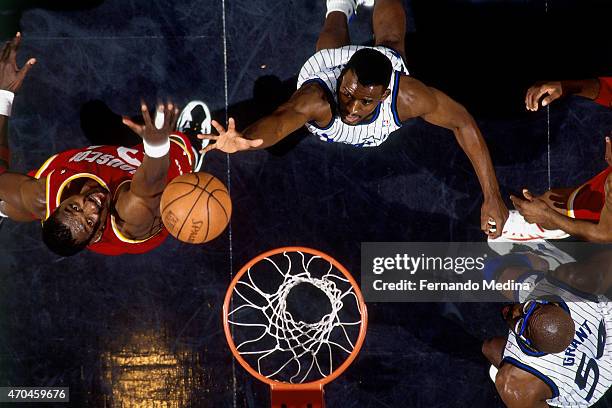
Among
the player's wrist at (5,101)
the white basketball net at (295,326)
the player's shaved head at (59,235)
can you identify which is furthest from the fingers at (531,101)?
the player's wrist at (5,101)

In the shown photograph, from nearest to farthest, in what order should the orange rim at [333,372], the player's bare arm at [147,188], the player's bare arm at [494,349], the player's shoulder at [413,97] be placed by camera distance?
the player's bare arm at [147,188]
the player's shoulder at [413,97]
the orange rim at [333,372]
the player's bare arm at [494,349]

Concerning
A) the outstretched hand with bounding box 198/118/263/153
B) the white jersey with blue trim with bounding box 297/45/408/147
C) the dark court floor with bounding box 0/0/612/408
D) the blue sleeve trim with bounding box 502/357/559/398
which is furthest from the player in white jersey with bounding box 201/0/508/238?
the blue sleeve trim with bounding box 502/357/559/398

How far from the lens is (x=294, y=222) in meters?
4.38

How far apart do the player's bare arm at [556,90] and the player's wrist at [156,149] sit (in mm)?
2101

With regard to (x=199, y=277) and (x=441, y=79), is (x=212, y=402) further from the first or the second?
(x=441, y=79)

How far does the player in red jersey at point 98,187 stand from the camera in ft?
10.7

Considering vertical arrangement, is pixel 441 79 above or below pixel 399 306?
above

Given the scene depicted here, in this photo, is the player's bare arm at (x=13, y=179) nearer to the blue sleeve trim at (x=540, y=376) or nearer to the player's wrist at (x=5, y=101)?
the player's wrist at (x=5, y=101)

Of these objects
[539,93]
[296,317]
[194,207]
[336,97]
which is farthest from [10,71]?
[539,93]

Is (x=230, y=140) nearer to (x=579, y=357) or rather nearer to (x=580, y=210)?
(x=580, y=210)

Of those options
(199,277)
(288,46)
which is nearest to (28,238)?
(199,277)

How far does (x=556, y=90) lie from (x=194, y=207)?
7.21 ft

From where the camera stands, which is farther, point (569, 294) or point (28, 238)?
point (28, 238)

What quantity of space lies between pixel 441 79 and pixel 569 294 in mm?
1623
